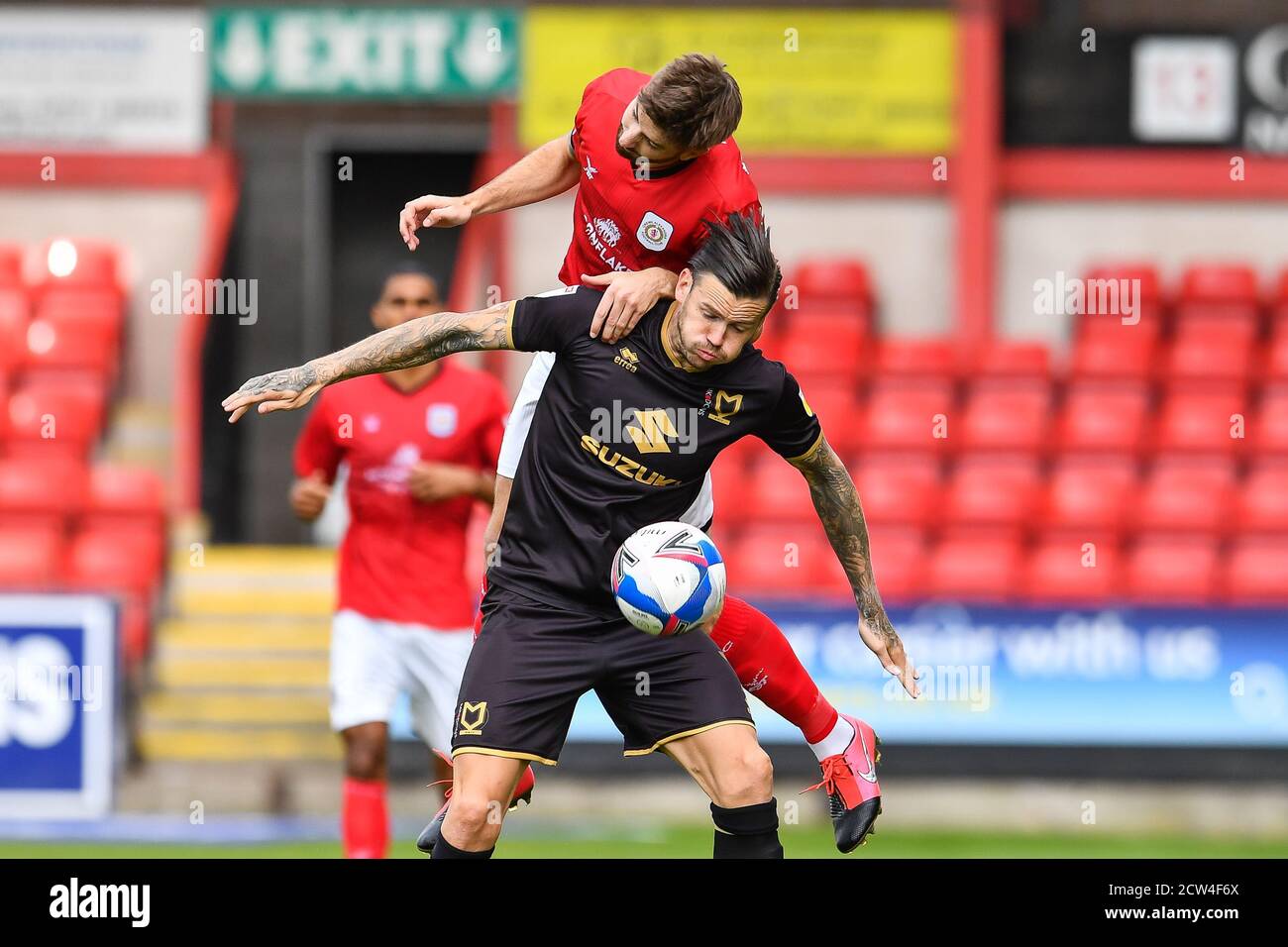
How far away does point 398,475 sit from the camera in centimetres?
689

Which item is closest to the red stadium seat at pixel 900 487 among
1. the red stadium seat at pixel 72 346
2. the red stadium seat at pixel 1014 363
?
the red stadium seat at pixel 1014 363

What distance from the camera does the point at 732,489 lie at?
10.7 meters

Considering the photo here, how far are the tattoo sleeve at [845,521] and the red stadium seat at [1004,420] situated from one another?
5.72 metres

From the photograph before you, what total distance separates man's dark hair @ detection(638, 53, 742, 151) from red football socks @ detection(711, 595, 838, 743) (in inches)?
51.5

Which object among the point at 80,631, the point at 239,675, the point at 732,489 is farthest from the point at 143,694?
the point at 732,489

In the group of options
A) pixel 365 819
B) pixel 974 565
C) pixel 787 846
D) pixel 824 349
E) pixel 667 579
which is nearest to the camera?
pixel 667 579

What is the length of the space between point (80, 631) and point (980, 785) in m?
4.32

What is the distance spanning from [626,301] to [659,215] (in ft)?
0.90

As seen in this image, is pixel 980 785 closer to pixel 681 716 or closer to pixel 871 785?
pixel 871 785

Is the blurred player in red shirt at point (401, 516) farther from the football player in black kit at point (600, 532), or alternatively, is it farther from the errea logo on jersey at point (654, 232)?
the errea logo on jersey at point (654, 232)

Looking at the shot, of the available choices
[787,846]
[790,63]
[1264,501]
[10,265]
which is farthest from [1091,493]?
[10,265]

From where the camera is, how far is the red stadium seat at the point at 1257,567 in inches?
401

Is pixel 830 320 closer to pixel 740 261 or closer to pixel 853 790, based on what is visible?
pixel 853 790

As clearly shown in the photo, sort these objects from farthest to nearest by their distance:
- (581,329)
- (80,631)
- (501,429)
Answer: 1. (80,631)
2. (501,429)
3. (581,329)
